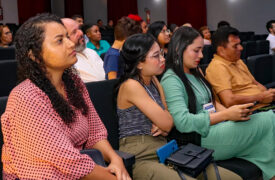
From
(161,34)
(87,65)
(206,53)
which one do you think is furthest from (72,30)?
(206,53)

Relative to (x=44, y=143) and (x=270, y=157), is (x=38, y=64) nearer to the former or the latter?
(x=44, y=143)

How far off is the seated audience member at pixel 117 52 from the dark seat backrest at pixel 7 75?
30.2 inches

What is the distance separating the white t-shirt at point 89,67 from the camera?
106 inches

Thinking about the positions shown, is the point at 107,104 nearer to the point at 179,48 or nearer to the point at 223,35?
the point at 179,48

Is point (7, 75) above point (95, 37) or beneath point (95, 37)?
beneath

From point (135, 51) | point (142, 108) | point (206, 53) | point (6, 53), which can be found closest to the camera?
point (142, 108)

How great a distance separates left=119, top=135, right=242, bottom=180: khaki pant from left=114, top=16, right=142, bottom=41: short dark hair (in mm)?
1678

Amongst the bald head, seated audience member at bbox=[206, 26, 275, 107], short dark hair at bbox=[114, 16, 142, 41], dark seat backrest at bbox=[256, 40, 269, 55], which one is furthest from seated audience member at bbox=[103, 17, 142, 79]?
dark seat backrest at bbox=[256, 40, 269, 55]

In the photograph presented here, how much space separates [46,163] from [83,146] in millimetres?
351

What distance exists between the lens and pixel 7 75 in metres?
2.66

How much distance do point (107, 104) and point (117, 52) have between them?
1.28 metres

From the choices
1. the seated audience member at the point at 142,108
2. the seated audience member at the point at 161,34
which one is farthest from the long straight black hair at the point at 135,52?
the seated audience member at the point at 161,34

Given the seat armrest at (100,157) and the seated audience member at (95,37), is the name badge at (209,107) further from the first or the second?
the seated audience member at (95,37)

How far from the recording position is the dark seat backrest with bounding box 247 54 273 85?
3332 mm
